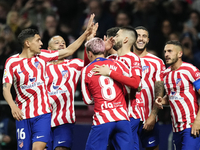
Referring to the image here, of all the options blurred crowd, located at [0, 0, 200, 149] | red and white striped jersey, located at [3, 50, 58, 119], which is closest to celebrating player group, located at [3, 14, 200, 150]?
red and white striped jersey, located at [3, 50, 58, 119]

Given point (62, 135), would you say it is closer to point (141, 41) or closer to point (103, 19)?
point (141, 41)

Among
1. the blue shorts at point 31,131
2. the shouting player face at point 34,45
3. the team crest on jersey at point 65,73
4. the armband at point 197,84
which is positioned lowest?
the blue shorts at point 31,131

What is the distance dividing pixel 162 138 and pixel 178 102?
1.75 m

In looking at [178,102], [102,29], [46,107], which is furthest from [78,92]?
[178,102]

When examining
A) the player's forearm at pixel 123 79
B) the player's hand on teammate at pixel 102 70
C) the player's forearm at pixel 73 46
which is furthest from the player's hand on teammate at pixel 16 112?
the player's forearm at pixel 123 79

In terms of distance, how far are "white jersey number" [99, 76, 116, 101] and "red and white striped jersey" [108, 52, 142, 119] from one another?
35 centimetres

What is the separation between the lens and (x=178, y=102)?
4.95 metres

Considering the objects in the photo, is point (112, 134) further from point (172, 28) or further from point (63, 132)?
point (172, 28)

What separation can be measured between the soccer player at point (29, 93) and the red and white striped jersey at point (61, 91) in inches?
20.8

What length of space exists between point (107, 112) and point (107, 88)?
0.30 meters

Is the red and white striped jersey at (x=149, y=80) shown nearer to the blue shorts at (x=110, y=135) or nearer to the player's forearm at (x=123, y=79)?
the player's forearm at (x=123, y=79)

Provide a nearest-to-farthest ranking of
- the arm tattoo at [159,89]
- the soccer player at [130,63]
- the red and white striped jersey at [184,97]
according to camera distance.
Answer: the soccer player at [130,63] < the red and white striped jersey at [184,97] < the arm tattoo at [159,89]

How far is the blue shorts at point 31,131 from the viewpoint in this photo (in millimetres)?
4764

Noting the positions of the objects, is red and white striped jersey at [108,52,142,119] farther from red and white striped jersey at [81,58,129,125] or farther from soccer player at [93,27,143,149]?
red and white striped jersey at [81,58,129,125]
